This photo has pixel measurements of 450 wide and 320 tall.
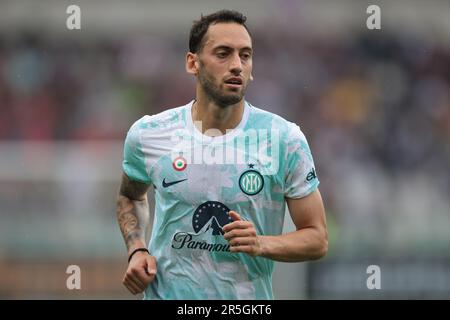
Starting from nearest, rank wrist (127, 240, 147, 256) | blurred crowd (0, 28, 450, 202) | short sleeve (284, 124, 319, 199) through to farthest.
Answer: short sleeve (284, 124, 319, 199) < wrist (127, 240, 147, 256) < blurred crowd (0, 28, 450, 202)

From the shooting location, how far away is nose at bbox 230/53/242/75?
5316mm

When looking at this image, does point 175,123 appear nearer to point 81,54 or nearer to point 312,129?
point 312,129

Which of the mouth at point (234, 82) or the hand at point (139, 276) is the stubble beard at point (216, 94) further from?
the hand at point (139, 276)

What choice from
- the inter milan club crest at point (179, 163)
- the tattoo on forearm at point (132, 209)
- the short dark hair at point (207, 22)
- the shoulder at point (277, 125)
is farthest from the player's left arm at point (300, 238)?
the short dark hair at point (207, 22)

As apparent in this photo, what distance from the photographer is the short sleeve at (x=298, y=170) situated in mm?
5316

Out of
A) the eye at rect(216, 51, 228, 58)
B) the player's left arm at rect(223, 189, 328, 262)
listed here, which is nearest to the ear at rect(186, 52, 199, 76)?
the eye at rect(216, 51, 228, 58)

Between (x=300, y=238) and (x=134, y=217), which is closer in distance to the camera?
(x=300, y=238)

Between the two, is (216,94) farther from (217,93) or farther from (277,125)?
(277,125)

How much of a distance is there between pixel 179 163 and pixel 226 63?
62 centimetres

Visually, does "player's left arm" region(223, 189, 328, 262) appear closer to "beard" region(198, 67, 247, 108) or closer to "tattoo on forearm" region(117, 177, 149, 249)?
"beard" region(198, 67, 247, 108)

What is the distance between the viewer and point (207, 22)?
5535mm

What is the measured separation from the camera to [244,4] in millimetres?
15633

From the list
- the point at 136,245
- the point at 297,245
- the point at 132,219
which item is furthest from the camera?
the point at 132,219

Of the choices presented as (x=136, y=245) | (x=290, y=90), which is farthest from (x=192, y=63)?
(x=290, y=90)
